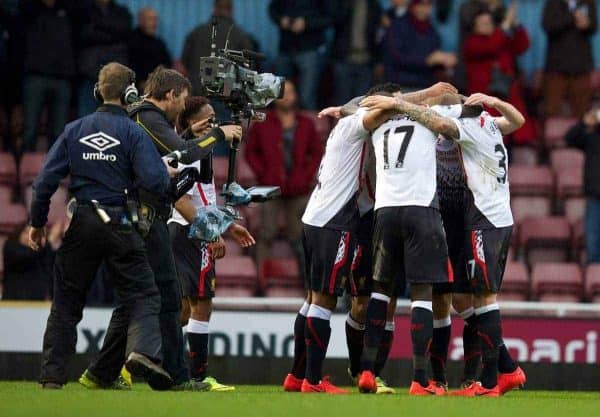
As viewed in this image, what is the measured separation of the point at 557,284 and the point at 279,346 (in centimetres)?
345

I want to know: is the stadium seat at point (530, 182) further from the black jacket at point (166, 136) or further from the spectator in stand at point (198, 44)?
the black jacket at point (166, 136)

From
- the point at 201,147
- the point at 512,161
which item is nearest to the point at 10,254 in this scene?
the point at 201,147

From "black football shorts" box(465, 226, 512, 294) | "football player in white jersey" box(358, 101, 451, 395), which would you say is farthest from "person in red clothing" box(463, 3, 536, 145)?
"football player in white jersey" box(358, 101, 451, 395)

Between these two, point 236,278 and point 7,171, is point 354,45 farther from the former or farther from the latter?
point 7,171

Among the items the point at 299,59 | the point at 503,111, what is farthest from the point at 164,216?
the point at 299,59

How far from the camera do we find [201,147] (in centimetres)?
1041

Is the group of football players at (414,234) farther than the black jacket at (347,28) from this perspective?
No

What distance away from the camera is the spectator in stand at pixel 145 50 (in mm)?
16719

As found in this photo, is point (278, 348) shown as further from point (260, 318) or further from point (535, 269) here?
point (535, 269)

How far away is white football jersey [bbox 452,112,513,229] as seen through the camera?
36.6ft

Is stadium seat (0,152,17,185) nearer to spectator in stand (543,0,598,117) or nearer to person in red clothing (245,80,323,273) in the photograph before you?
person in red clothing (245,80,323,273)

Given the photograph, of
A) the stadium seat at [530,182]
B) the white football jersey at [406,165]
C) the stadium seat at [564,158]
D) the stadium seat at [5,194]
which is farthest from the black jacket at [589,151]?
the stadium seat at [5,194]

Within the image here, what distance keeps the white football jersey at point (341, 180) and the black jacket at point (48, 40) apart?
6152mm

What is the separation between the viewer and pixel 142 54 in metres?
16.7
